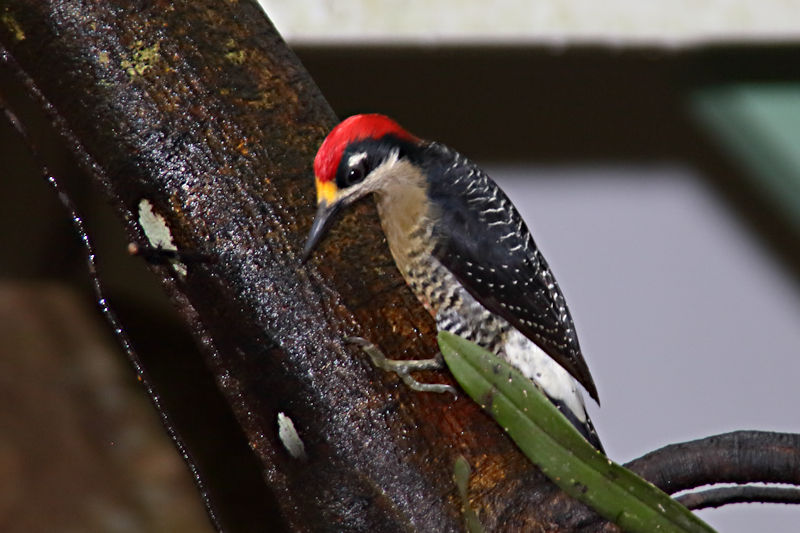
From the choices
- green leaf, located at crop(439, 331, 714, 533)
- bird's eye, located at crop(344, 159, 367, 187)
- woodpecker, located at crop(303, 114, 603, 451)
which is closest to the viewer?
green leaf, located at crop(439, 331, 714, 533)

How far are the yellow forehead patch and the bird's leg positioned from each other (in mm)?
225

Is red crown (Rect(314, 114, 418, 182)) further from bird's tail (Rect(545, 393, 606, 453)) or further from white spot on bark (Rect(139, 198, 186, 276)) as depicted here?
bird's tail (Rect(545, 393, 606, 453))

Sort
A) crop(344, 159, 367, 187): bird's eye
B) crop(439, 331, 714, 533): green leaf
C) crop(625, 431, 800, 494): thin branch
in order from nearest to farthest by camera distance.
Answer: crop(439, 331, 714, 533): green leaf, crop(625, 431, 800, 494): thin branch, crop(344, 159, 367, 187): bird's eye

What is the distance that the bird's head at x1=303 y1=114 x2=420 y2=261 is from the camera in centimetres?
150

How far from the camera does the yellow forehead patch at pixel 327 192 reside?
150 cm

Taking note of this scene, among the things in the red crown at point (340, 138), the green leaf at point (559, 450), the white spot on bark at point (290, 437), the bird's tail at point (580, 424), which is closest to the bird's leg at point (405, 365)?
the green leaf at point (559, 450)

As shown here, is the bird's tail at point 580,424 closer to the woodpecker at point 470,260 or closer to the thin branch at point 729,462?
the woodpecker at point 470,260

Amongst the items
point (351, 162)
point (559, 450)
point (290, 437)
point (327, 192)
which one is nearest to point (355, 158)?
point (351, 162)

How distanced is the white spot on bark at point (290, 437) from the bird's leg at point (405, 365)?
150 millimetres

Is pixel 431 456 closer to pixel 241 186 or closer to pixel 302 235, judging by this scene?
pixel 302 235

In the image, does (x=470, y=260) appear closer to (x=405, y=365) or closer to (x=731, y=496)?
(x=405, y=365)

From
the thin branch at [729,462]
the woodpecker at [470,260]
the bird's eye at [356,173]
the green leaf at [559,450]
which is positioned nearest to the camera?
the green leaf at [559,450]

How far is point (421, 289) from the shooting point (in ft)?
5.79

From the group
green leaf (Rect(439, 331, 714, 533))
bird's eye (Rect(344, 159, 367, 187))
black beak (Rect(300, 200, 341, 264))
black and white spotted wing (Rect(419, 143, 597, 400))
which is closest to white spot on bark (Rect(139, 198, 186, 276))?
black beak (Rect(300, 200, 341, 264))
